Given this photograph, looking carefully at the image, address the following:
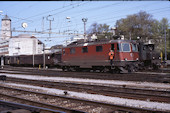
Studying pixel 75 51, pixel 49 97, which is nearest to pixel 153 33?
pixel 75 51

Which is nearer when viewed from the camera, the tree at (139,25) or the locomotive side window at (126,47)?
the locomotive side window at (126,47)

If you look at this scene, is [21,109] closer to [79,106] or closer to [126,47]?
[79,106]

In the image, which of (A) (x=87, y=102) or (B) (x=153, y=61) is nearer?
(A) (x=87, y=102)

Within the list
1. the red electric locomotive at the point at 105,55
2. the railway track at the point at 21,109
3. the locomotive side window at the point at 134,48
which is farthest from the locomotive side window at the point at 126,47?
the railway track at the point at 21,109

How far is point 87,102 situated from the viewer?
819cm

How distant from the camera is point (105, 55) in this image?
2064 centimetres

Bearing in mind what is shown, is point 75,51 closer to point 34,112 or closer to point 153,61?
point 153,61

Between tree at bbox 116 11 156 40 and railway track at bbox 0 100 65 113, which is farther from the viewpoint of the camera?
tree at bbox 116 11 156 40

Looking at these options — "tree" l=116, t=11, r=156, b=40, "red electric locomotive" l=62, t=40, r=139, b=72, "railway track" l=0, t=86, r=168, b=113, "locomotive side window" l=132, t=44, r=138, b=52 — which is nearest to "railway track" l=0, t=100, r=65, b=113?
"railway track" l=0, t=86, r=168, b=113

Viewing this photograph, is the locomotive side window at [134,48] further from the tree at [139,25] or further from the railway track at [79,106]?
the tree at [139,25]

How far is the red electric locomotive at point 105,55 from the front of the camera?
64.7 feet

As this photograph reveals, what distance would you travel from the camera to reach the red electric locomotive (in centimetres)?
1972

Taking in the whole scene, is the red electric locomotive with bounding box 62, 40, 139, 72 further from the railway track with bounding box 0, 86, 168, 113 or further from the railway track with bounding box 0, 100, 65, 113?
the railway track with bounding box 0, 100, 65, 113

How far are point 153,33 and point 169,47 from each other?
219 inches
